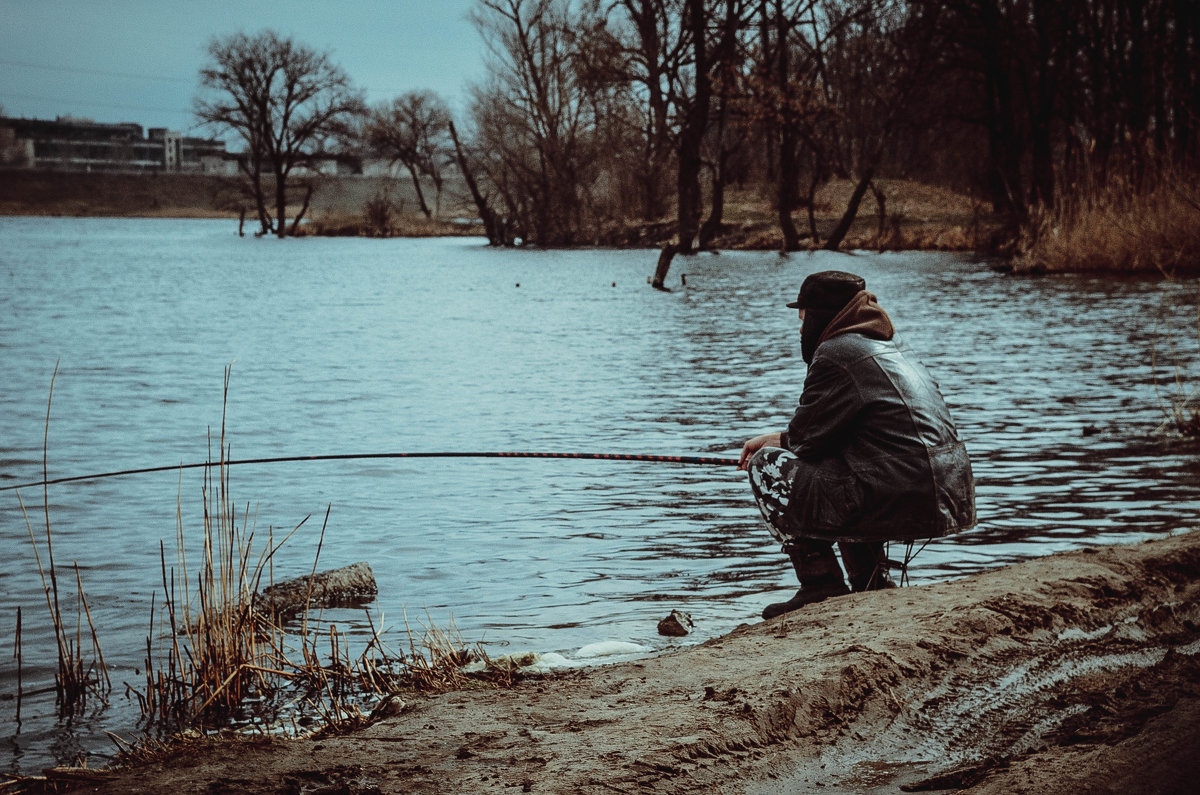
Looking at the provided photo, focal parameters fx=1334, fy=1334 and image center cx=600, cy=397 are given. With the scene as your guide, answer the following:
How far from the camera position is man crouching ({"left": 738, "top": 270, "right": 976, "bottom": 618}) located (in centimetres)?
501

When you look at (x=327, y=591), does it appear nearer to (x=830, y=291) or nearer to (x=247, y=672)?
(x=247, y=672)

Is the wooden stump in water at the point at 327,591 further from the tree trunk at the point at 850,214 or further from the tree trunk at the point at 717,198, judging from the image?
the tree trunk at the point at 717,198

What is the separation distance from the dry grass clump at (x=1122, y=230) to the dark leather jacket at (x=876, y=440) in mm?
14140

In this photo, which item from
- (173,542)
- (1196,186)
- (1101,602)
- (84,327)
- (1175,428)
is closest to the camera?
(1101,602)

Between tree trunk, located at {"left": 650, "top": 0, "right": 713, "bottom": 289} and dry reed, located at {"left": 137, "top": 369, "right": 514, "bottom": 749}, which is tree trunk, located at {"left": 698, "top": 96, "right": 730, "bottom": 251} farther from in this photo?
dry reed, located at {"left": 137, "top": 369, "right": 514, "bottom": 749}

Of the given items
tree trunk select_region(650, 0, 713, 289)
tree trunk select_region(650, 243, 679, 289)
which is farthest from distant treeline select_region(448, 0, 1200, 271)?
tree trunk select_region(650, 243, 679, 289)

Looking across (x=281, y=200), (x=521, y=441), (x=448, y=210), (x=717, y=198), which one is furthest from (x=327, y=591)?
(x=448, y=210)

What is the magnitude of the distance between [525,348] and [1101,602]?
14.4 metres

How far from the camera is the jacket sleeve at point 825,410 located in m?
5.02

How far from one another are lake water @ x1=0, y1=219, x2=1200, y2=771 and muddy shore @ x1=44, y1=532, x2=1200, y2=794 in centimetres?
105

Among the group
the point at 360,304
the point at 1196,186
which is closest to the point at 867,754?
the point at 1196,186

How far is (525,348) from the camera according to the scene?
19094mm

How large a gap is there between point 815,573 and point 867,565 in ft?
0.73

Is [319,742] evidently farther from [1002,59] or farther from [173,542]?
[1002,59]
